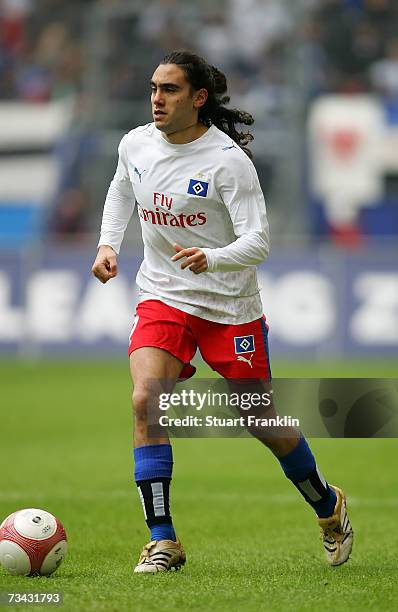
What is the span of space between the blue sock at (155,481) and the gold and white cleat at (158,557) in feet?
0.14

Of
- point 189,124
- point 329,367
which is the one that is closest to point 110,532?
point 189,124

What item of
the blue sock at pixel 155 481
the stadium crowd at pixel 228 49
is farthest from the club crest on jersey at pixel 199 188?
the stadium crowd at pixel 228 49

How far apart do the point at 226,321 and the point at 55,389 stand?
9.59 metres

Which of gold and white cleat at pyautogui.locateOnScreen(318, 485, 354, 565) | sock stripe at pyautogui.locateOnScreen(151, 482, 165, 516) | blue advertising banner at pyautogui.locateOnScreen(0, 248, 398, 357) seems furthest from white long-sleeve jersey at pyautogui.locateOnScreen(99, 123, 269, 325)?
blue advertising banner at pyautogui.locateOnScreen(0, 248, 398, 357)

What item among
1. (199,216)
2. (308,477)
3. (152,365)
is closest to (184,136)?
(199,216)

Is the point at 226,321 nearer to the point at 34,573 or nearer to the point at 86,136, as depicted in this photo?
the point at 34,573

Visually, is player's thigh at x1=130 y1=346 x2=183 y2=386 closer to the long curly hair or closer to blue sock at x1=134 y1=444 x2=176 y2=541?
blue sock at x1=134 y1=444 x2=176 y2=541

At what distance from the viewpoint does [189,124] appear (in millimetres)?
6199

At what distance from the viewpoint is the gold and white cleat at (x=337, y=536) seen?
6.35 meters

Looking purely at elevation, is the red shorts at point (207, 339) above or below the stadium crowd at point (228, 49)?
below

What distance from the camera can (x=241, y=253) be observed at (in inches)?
232

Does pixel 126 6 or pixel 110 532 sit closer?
pixel 110 532

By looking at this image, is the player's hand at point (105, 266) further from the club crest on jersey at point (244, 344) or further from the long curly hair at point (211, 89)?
the long curly hair at point (211, 89)

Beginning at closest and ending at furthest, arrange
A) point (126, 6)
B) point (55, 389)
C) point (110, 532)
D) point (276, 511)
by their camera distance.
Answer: point (110, 532)
point (276, 511)
point (55, 389)
point (126, 6)
